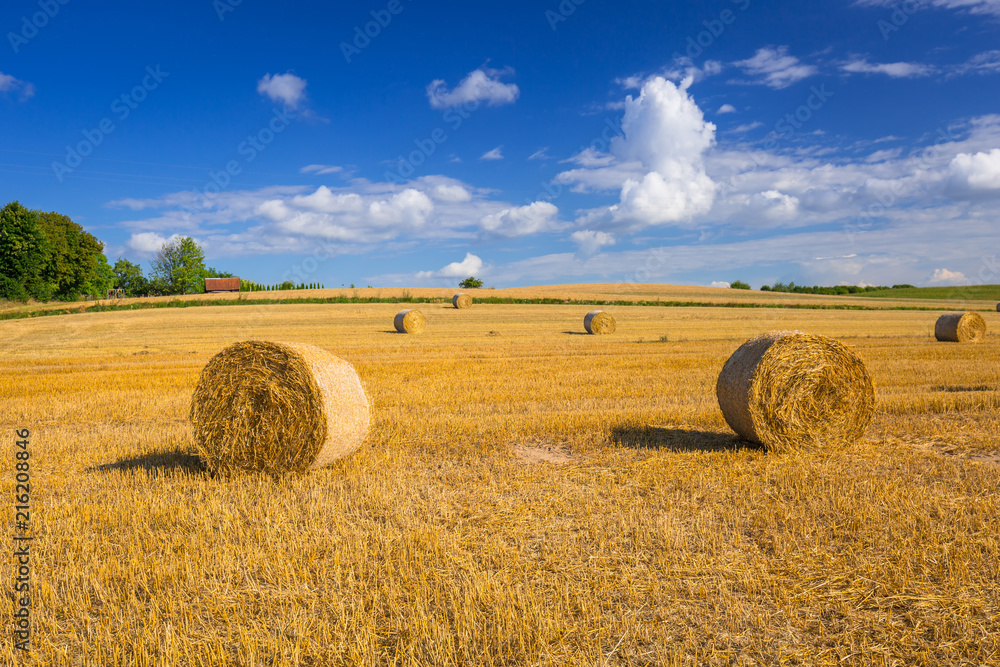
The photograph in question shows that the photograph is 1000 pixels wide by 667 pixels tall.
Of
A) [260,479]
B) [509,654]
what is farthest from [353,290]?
[509,654]

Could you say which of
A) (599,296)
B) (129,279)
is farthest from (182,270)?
(599,296)

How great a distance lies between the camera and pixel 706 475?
23.1 feet

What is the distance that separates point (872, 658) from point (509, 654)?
2119 mm

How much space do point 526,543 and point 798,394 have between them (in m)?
5.12

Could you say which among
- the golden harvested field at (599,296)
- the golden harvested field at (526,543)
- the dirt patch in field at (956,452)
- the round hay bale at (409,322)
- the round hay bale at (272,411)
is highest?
the golden harvested field at (599,296)

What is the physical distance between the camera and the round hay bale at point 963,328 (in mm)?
23844

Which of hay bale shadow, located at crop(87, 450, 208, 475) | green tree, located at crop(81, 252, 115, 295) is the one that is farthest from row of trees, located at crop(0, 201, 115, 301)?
hay bale shadow, located at crop(87, 450, 208, 475)

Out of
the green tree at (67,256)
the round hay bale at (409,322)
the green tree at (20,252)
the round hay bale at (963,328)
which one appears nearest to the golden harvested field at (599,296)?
Answer: the green tree at (20,252)

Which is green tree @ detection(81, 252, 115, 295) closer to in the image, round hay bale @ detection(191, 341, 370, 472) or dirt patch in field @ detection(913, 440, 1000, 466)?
round hay bale @ detection(191, 341, 370, 472)

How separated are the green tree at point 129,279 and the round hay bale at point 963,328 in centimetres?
10050

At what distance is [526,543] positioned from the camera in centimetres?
527

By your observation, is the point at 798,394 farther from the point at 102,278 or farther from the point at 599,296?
the point at 102,278

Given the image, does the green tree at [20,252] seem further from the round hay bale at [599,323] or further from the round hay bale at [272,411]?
the round hay bale at [272,411]

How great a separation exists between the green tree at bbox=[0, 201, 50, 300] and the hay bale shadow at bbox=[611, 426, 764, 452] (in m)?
65.0
